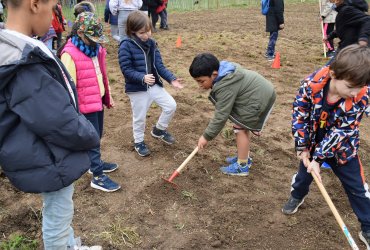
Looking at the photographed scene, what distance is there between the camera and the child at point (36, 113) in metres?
1.75

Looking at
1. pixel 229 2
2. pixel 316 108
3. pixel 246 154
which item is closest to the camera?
pixel 316 108

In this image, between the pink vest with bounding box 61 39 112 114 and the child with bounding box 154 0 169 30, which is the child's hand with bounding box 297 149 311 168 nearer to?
the pink vest with bounding box 61 39 112 114

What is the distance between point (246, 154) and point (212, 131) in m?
0.63

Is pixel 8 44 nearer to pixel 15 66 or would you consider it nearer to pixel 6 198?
pixel 15 66

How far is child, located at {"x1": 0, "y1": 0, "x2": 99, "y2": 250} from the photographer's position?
1754 mm

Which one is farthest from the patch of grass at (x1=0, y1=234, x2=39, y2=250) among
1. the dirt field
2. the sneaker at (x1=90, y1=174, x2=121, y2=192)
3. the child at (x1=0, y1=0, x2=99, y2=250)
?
the child at (x1=0, y1=0, x2=99, y2=250)

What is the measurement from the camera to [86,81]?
322 centimetres

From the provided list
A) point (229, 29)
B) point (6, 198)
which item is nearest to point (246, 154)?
point (6, 198)

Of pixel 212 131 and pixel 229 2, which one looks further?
pixel 229 2

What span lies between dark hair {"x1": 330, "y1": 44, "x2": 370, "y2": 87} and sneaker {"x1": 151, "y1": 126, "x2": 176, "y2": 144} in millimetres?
2558

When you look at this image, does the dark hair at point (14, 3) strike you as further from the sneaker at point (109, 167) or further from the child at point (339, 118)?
the sneaker at point (109, 167)

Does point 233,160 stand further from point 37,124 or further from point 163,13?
point 163,13

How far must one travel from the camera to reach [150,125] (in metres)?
5.11

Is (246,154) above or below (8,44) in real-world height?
below
